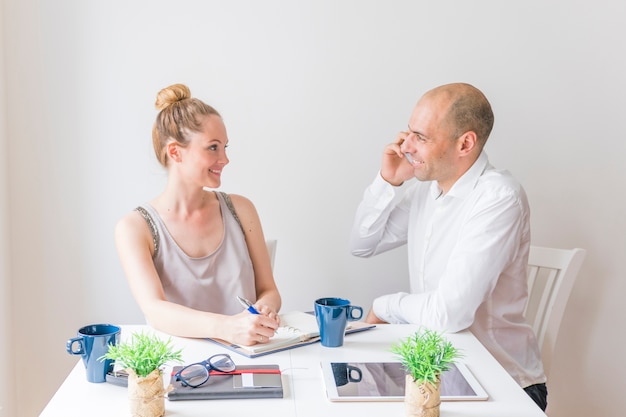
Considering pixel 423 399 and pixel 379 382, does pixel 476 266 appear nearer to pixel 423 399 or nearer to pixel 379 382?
pixel 379 382

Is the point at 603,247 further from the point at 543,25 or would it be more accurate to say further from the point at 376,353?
the point at 376,353

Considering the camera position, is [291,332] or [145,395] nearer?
[145,395]

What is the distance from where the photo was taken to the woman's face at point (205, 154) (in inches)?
75.9

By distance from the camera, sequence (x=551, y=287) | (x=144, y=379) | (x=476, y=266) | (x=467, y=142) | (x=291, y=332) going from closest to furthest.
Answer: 1. (x=144, y=379)
2. (x=291, y=332)
3. (x=476, y=266)
4. (x=467, y=142)
5. (x=551, y=287)

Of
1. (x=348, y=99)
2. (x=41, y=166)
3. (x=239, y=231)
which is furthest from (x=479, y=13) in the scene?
(x=41, y=166)

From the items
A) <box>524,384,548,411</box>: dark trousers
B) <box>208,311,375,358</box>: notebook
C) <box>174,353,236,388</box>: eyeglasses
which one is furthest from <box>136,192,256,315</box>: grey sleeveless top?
<box>524,384,548,411</box>: dark trousers

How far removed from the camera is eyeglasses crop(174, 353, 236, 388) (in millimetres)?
1265

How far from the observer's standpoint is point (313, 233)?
247 centimetres

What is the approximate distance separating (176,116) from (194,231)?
316 millimetres

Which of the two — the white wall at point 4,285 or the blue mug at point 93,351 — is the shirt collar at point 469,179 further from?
the white wall at point 4,285

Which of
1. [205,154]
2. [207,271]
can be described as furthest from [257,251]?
[205,154]

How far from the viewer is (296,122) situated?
241cm

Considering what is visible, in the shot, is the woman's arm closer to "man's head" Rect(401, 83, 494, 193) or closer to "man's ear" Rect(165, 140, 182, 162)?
"man's ear" Rect(165, 140, 182, 162)

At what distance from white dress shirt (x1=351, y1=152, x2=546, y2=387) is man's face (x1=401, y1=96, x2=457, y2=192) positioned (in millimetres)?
60
